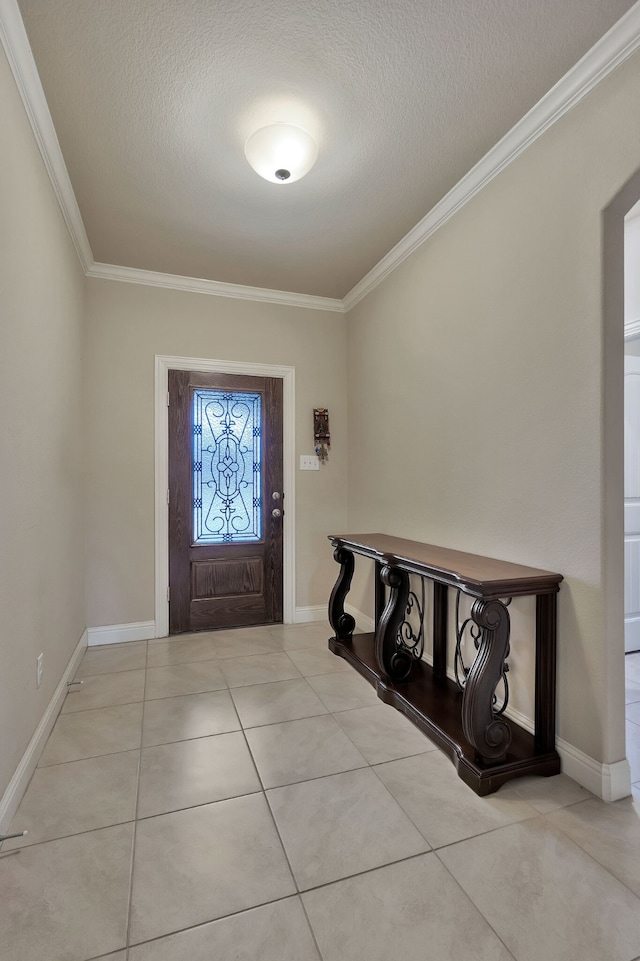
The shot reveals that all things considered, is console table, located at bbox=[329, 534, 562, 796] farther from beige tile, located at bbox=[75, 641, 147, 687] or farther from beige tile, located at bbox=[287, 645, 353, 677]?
beige tile, located at bbox=[75, 641, 147, 687]

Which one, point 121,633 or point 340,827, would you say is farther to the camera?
point 121,633

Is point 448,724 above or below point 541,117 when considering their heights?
below

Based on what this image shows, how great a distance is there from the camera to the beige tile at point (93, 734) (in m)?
1.95

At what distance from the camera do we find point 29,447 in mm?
1865

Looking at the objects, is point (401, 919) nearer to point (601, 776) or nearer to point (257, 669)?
point (601, 776)

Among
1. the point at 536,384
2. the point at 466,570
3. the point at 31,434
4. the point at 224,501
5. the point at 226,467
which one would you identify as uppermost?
the point at 536,384

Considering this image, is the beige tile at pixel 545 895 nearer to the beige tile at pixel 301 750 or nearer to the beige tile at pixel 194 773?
the beige tile at pixel 301 750

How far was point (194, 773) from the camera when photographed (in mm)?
1818

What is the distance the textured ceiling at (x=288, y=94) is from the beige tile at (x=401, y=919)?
105 inches

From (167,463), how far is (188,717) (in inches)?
70.0

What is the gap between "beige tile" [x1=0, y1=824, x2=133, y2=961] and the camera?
115 centimetres

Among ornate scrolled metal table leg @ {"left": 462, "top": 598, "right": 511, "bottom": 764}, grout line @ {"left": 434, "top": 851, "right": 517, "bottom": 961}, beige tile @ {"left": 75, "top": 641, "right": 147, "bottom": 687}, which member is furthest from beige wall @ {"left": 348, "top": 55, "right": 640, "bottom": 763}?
beige tile @ {"left": 75, "top": 641, "right": 147, "bottom": 687}

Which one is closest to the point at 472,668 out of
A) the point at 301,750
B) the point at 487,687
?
the point at 487,687

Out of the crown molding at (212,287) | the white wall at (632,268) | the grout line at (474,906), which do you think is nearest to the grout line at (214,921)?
the grout line at (474,906)
